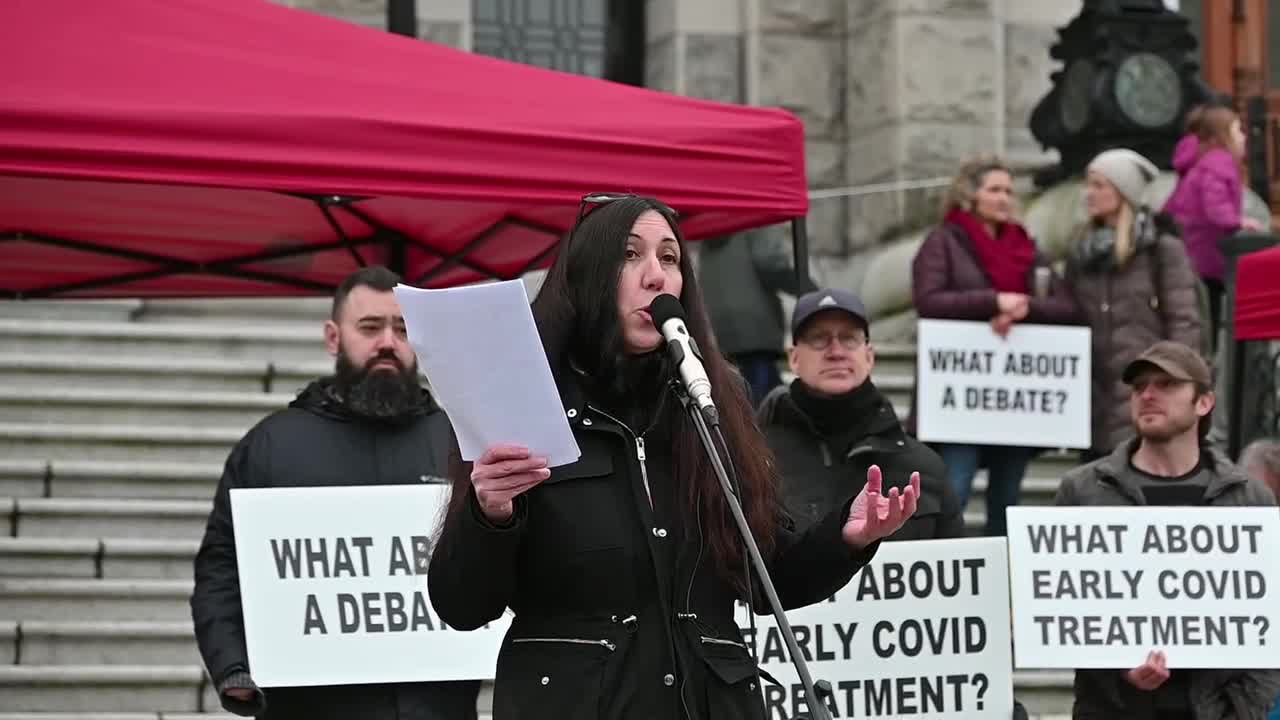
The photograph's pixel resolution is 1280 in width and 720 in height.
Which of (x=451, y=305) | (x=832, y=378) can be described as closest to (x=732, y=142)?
(x=832, y=378)

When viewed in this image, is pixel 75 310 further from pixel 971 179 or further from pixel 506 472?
pixel 506 472

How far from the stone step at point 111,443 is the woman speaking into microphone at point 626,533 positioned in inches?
259

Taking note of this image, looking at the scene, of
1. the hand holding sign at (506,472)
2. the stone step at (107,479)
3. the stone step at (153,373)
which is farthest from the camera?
the stone step at (153,373)

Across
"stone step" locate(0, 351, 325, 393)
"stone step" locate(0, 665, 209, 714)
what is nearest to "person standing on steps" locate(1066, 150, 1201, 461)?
"stone step" locate(0, 351, 325, 393)

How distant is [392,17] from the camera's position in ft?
50.5

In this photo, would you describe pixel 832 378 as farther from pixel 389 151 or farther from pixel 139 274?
pixel 139 274

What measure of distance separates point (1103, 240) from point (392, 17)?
5872 millimetres

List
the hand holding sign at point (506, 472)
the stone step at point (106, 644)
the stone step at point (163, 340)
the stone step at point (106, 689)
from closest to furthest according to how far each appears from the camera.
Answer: the hand holding sign at point (506, 472) → the stone step at point (106, 689) → the stone step at point (106, 644) → the stone step at point (163, 340)

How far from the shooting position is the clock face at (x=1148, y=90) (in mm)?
13523

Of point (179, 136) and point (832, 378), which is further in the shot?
point (832, 378)

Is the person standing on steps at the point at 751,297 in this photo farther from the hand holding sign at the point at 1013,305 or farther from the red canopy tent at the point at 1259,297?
the red canopy tent at the point at 1259,297

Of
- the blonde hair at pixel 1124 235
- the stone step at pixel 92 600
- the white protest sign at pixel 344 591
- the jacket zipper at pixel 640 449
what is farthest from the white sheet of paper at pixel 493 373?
the blonde hair at pixel 1124 235

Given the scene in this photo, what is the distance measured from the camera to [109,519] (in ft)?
35.2

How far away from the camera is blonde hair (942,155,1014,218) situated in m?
11.2
